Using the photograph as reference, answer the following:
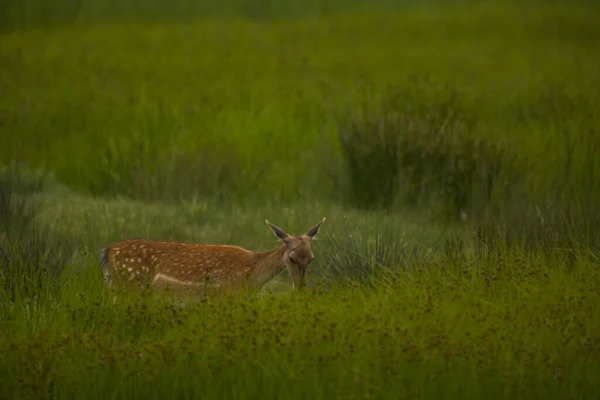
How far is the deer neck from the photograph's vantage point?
9523 mm

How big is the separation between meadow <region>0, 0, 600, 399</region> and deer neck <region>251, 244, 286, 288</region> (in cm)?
21

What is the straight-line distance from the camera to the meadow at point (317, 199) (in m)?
7.44

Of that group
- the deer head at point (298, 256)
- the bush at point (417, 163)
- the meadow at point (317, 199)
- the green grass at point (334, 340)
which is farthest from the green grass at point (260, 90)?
the green grass at point (334, 340)

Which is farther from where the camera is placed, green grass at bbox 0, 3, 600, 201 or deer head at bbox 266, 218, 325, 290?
green grass at bbox 0, 3, 600, 201

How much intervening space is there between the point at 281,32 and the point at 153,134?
11.6 m

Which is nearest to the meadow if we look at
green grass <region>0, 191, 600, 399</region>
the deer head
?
green grass <region>0, 191, 600, 399</region>

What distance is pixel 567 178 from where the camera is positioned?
578 inches

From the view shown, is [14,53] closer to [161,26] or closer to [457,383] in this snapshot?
[161,26]

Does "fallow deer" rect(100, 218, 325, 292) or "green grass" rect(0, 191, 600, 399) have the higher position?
"green grass" rect(0, 191, 600, 399)

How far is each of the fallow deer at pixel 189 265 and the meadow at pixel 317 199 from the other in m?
0.23

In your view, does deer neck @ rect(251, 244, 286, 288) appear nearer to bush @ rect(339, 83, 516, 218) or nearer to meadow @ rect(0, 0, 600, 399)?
meadow @ rect(0, 0, 600, 399)

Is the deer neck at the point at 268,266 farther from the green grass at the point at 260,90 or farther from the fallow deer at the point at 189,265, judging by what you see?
the green grass at the point at 260,90

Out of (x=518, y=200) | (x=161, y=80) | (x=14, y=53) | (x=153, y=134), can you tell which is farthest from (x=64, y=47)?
(x=518, y=200)

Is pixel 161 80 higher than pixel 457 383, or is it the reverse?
pixel 457 383
